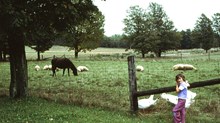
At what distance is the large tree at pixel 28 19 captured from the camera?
13844 millimetres

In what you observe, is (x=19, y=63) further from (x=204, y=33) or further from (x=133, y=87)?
(x=204, y=33)

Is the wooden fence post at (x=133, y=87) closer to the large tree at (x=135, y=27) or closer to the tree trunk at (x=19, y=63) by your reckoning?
the tree trunk at (x=19, y=63)

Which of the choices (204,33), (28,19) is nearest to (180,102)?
(28,19)

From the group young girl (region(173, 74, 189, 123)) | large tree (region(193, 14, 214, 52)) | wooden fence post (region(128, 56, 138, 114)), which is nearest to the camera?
young girl (region(173, 74, 189, 123))

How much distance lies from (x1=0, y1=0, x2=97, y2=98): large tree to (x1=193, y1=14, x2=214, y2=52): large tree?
8801cm

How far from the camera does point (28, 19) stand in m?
14.0

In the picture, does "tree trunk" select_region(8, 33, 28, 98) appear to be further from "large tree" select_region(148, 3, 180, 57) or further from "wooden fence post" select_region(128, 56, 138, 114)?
"large tree" select_region(148, 3, 180, 57)

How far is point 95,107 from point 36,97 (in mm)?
3383

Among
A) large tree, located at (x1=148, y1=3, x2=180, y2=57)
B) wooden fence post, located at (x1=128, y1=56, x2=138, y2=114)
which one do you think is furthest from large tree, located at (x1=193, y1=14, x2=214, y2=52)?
wooden fence post, located at (x1=128, y1=56, x2=138, y2=114)

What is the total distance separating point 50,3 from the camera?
15.0 meters

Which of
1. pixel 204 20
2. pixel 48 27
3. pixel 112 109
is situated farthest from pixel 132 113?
pixel 204 20

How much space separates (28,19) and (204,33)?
94962 mm

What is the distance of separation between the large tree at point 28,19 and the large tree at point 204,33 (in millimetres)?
88010

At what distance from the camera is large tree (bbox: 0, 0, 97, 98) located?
13.8m
